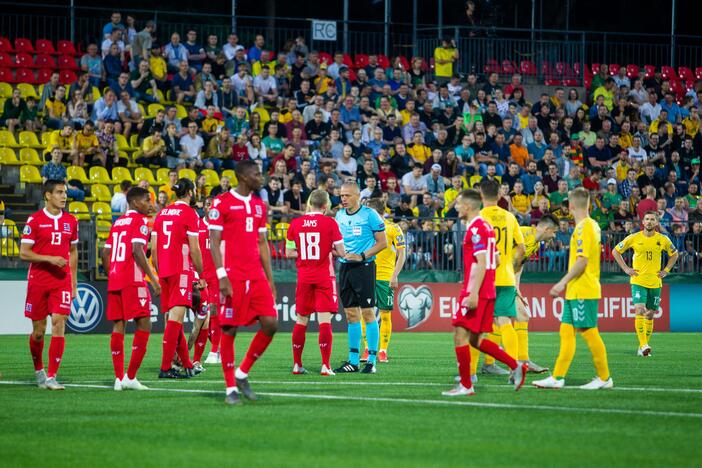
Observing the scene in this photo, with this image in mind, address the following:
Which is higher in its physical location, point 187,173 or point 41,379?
point 187,173

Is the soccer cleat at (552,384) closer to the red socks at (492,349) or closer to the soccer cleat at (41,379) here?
the red socks at (492,349)

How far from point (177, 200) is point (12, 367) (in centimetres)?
413

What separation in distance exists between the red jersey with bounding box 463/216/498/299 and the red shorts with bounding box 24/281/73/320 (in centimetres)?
457

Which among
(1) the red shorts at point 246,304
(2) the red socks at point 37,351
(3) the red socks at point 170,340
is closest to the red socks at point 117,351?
(2) the red socks at point 37,351

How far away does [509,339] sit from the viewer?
13.7 meters

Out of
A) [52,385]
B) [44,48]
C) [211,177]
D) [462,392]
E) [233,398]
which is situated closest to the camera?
[233,398]

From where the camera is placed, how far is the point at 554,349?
2083 centimetres

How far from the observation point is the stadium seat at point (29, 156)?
2678 cm

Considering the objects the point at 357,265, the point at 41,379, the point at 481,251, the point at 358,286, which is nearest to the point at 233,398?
the point at 481,251

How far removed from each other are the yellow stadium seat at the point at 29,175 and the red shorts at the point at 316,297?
13.3 meters

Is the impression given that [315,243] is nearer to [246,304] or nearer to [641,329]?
[246,304]

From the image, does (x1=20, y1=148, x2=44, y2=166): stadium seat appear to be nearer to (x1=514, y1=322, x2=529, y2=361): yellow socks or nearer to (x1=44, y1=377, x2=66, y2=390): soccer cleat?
(x1=44, y1=377, x2=66, y2=390): soccer cleat

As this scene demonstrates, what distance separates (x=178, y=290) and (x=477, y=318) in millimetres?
4002

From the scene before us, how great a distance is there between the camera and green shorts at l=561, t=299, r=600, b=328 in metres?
12.4
